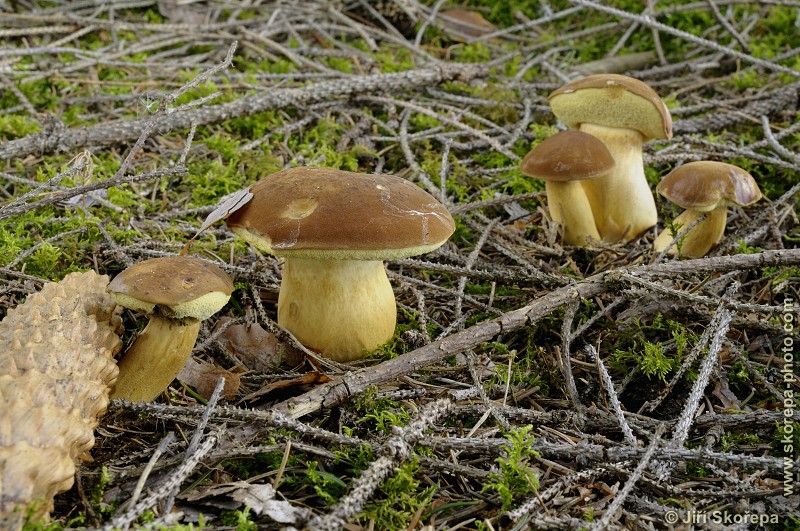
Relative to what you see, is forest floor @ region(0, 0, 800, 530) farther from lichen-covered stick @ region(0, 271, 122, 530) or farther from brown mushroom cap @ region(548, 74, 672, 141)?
brown mushroom cap @ region(548, 74, 672, 141)

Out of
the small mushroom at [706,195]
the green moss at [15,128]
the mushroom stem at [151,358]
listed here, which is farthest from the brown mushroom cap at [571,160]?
the green moss at [15,128]

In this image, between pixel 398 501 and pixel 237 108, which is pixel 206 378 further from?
pixel 237 108

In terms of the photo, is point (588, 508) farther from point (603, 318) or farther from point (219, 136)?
point (219, 136)

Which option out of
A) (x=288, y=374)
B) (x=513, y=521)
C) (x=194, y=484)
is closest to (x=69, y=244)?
(x=288, y=374)

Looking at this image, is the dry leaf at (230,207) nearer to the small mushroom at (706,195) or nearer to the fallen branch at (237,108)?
the fallen branch at (237,108)

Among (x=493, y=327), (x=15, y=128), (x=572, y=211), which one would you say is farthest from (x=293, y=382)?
(x=15, y=128)

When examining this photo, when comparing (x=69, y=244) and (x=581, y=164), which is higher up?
(x=581, y=164)
